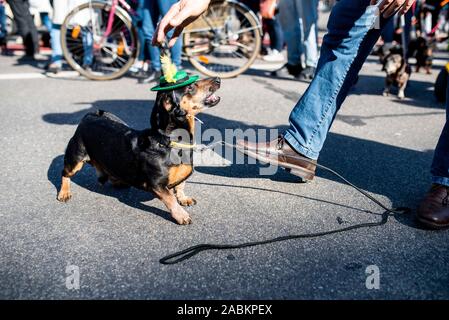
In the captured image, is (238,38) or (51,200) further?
(238,38)

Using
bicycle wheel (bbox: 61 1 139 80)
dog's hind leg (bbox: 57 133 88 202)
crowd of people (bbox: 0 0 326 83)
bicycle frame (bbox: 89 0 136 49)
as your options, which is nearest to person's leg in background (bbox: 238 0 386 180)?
dog's hind leg (bbox: 57 133 88 202)

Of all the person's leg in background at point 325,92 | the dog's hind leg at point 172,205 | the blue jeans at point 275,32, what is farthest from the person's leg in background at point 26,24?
the dog's hind leg at point 172,205

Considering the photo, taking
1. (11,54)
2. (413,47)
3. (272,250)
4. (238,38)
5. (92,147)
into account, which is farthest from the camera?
(11,54)

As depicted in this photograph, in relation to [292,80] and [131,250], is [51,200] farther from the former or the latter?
[292,80]

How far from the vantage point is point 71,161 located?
98.0 inches

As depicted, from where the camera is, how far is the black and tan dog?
217 cm

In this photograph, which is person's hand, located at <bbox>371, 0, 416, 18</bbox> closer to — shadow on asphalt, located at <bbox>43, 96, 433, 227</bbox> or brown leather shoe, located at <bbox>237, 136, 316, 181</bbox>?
brown leather shoe, located at <bbox>237, 136, 316, 181</bbox>

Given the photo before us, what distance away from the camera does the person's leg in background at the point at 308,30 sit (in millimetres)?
5227

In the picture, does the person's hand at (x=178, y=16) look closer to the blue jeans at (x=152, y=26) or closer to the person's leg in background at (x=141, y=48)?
the blue jeans at (x=152, y=26)

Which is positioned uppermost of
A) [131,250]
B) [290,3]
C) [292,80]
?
[290,3]

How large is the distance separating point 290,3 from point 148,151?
380 cm

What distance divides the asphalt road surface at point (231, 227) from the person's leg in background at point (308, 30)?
1740 millimetres

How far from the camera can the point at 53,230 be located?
7.18ft

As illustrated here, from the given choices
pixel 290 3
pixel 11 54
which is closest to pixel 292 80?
pixel 290 3
